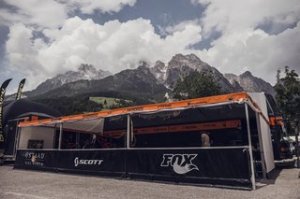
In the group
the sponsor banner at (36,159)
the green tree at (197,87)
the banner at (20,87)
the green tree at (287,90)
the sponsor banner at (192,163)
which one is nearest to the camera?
the sponsor banner at (192,163)

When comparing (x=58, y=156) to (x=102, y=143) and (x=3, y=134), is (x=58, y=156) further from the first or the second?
(x=3, y=134)

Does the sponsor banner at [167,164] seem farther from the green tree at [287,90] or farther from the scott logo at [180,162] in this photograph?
the green tree at [287,90]

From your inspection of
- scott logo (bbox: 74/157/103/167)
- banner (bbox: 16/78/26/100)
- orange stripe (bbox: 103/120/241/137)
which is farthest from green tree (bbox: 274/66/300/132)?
banner (bbox: 16/78/26/100)

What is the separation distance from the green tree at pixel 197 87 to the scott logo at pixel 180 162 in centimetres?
3926

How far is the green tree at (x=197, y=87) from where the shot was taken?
4906 cm

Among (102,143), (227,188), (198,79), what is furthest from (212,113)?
(198,79)

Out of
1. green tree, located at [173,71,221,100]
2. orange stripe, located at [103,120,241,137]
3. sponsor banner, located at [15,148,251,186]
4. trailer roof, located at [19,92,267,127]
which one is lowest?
sponsor banner, located at [15,148,251,186]

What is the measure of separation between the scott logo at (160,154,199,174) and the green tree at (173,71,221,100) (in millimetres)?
39256

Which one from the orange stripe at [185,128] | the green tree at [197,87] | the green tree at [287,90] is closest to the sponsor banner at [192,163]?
the orange stripe at [185,128]

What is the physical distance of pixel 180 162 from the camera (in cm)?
1004

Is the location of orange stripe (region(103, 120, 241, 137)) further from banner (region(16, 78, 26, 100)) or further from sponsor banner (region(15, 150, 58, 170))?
banner (region(16, 78, 26, 100))

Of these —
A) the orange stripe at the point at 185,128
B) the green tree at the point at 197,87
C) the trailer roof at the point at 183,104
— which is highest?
the green tree at the point at 197,87

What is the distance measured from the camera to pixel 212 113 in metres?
15.4

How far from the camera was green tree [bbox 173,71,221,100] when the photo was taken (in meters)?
49.1
